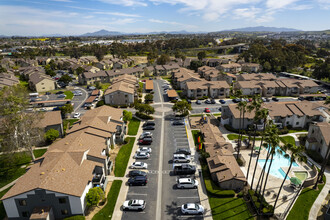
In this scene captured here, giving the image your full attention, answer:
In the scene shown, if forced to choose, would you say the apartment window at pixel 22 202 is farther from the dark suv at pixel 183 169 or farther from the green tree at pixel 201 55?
the green tree at pixel 201 55

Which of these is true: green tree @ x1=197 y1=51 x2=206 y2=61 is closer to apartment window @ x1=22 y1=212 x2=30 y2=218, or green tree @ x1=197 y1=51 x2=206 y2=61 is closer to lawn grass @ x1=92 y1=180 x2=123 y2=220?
lawn grass @ x1=92 y1=180 x2=123 y2=220

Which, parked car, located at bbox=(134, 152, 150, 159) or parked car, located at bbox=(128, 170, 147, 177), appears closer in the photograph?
parked car, located at bbox=(128, 170, 147, 177)

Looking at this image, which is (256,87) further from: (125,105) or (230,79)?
(125,105)

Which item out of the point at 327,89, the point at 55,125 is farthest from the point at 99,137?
the point at 327,89

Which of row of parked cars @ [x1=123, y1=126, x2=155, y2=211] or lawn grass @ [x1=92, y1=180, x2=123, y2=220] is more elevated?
row of parked cars @ [x1=123, y1=126, x2=155, y2=211]

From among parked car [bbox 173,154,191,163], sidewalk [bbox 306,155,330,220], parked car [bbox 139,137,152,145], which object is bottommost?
sidewalk [bbox 306,155,330,220]

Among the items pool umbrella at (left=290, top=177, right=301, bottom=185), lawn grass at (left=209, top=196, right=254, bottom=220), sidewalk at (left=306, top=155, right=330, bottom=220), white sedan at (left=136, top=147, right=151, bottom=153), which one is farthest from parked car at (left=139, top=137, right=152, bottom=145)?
sidewalk at (left=306, top=155, right=330, bottom=220)

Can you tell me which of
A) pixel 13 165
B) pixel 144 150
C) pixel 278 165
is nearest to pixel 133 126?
pixel 144 150
